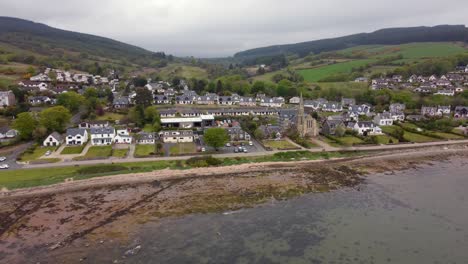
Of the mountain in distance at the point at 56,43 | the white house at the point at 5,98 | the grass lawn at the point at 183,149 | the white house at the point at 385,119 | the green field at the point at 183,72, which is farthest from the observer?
the mountain in distance at the point at 56,43

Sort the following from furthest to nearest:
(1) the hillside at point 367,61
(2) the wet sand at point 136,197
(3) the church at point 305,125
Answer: (1) the hillside at point 367,61 < (3) the church at point 305,125 < (2) the wet sand at point 136,197

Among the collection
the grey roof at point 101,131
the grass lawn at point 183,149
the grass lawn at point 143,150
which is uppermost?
the grey roof at point 101,131

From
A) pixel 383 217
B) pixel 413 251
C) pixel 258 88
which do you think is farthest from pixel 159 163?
pixel 258 88

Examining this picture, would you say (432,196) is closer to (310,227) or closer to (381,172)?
(381,172)

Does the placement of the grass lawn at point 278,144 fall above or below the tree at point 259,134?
below

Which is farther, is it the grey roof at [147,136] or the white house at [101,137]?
the grey roof at [147,136]

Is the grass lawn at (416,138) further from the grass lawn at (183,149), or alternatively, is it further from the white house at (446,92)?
the white house at (446,92)

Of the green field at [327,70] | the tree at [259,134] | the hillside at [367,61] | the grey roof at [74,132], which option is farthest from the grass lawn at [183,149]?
the green field at [327,70]
